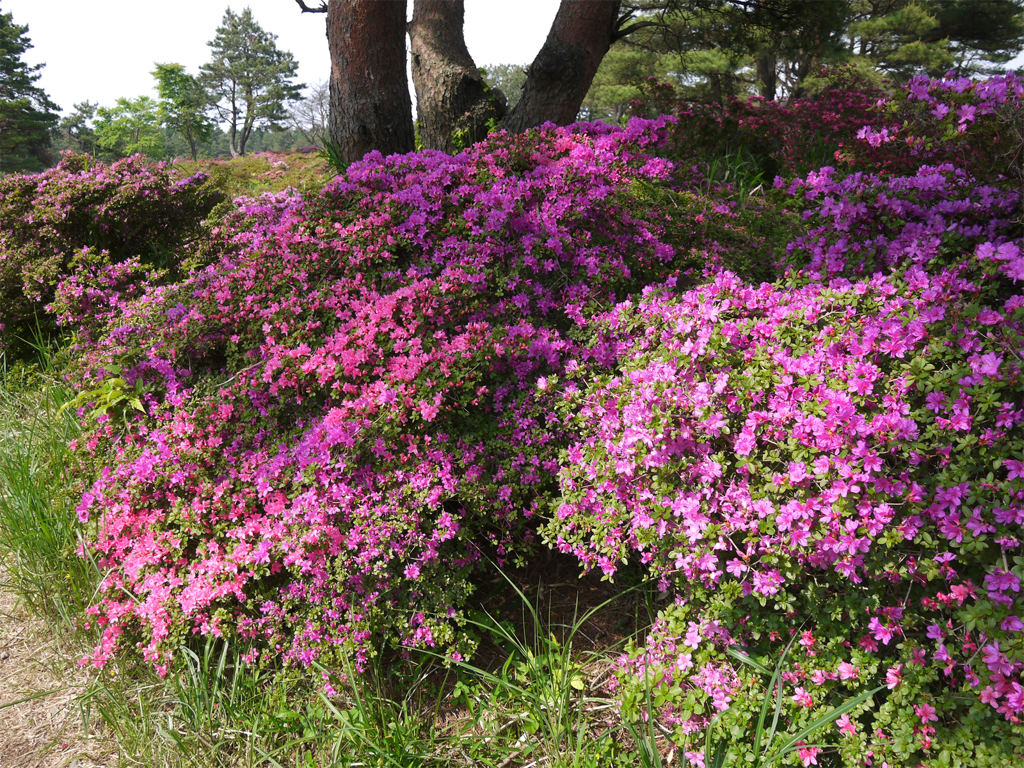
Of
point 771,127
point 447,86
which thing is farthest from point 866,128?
point 447,86

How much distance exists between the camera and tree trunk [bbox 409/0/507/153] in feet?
17.9

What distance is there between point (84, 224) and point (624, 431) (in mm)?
5439

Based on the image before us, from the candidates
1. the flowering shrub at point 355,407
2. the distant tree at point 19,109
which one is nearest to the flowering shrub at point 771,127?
the flowering shrub at point 355,407

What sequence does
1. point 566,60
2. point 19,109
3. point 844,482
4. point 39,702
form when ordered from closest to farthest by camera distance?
point 844,482
point 39,702
point 566,60
point 19,109

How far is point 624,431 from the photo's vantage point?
2020mm

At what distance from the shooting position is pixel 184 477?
8.16 ft

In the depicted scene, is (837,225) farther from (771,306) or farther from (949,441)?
(949,441)

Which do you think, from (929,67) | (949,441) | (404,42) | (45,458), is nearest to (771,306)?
(949,441)

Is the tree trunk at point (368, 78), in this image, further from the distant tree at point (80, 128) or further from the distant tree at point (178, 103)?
the distant tree at point (80, 128)

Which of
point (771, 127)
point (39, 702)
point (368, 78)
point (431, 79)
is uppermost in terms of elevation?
point (431, 79)

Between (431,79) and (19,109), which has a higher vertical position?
(19,109)

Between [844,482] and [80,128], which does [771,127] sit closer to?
→ [844,482]

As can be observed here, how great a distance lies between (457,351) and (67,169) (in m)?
5.97

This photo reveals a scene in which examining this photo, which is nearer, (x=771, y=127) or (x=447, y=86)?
(x=447, y=86)
